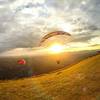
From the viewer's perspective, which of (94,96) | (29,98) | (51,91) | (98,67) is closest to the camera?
(94,96)

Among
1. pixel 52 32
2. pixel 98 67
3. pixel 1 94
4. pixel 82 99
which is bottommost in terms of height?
pixel 82 99

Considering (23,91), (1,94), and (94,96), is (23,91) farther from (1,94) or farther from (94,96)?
(94,96)

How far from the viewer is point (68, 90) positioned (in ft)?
123

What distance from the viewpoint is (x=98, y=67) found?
47.2 m

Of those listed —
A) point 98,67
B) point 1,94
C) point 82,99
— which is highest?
point 98,67

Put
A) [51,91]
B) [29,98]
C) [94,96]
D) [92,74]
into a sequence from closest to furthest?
[94,96] < [29,98] < [51,91] < [92,74]

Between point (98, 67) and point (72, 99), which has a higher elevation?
point (98, 67)

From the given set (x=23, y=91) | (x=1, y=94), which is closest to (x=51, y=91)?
(x=23, y=91)

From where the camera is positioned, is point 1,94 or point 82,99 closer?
point 82,99

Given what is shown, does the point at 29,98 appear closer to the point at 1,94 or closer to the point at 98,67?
the point at 1,94

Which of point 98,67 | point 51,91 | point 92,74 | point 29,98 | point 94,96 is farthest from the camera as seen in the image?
point 98,67

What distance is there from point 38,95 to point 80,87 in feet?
21.7

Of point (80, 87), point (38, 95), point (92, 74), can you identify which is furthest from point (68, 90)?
point (92, 74)

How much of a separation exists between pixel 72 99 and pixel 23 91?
10.3 m
